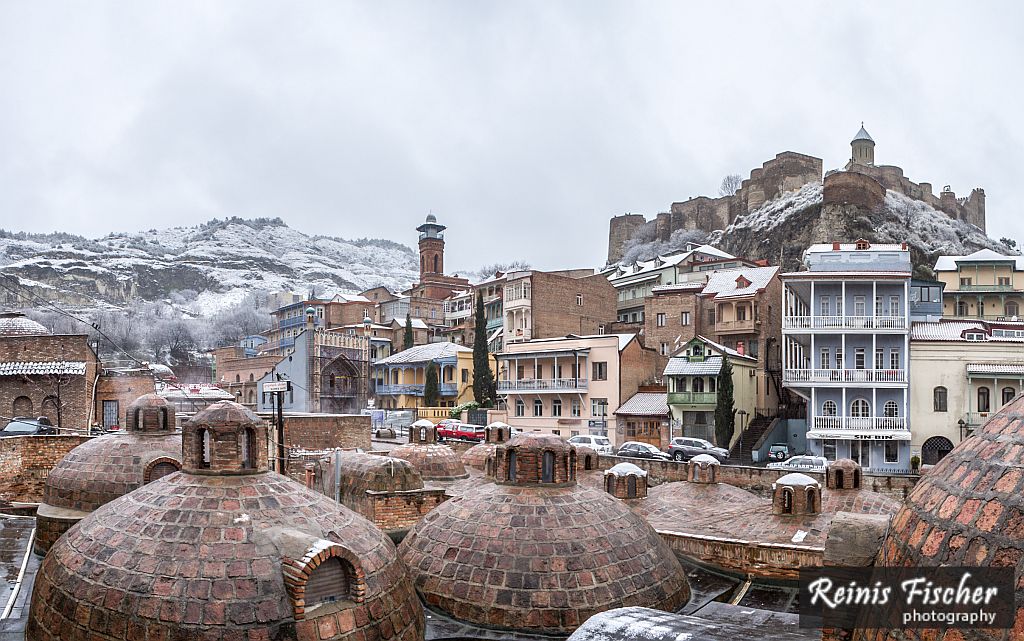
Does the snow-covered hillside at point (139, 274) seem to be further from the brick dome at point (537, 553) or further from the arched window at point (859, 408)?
the brick dome at point (537, 553)

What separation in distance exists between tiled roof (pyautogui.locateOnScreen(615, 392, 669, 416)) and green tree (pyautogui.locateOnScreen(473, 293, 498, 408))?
468 inches

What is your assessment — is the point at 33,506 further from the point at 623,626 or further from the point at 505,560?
the point at 623,626

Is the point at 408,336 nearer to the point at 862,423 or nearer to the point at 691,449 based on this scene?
the point at 691,449

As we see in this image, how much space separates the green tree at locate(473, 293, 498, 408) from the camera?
5978 centimetres

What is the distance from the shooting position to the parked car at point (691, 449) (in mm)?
41875

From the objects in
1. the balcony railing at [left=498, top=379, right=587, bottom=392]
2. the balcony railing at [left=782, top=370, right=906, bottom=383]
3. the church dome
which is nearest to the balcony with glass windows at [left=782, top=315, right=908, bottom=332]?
the balcony railing at [left=782, top=370, right=906, bottom=383]

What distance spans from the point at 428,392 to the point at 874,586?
191 feet

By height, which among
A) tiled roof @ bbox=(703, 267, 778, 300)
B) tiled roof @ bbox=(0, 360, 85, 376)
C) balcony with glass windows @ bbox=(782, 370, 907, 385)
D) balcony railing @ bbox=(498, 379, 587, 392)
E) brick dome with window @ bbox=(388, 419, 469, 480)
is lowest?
brick dome with window @ bbox=(388, 419, 469, 480)

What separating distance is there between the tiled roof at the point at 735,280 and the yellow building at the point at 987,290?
18193 millimetres

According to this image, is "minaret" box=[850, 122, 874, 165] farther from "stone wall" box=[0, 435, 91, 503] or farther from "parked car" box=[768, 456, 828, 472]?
"stone wall" box=[0, 435, 91, 503]

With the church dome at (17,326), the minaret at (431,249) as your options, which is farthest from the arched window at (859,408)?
the minaret at (431,249)

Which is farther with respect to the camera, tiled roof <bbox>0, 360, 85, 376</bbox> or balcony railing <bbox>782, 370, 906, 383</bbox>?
balcony railing <bbox>782, 370, 906, 383</bbox>

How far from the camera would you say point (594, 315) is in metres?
68.9

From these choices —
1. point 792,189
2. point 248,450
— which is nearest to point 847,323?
point 248,450
